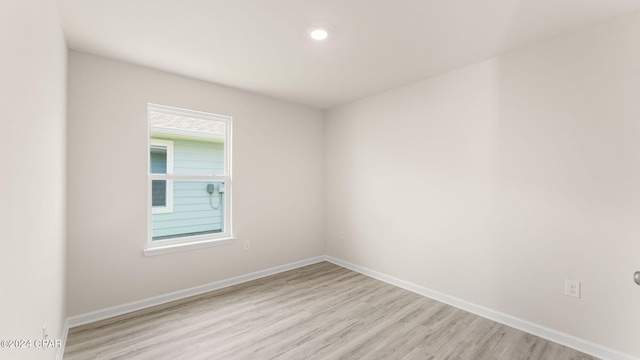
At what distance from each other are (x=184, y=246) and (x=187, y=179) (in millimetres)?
743

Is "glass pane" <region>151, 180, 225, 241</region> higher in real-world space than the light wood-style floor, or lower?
higher

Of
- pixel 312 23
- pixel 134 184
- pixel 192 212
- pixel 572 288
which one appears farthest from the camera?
pixel 192 212

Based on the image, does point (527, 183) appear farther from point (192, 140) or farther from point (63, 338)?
point (63, 338)

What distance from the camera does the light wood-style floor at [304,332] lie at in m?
2.05

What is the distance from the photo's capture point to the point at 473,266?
2701 mm

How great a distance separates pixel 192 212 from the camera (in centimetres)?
321

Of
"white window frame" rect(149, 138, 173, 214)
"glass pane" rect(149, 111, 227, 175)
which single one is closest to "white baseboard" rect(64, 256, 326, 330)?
"white window frame" rect(149, 138, 173, 214)

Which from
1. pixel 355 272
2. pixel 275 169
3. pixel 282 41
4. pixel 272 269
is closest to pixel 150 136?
pixel 275 169


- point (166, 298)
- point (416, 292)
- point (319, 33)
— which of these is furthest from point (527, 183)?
point (166, 298)

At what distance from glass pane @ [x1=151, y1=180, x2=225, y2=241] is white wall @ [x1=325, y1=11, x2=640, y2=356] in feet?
6.75

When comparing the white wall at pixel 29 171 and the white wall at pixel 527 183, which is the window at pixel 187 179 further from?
the white wall at pixel 527 183

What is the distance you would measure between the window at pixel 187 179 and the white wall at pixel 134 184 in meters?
0.11

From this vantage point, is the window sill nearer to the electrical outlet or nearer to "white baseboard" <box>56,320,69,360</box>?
"white baseboard" <box>56,320,69,360</box>

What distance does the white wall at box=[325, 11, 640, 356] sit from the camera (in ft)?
6.39
